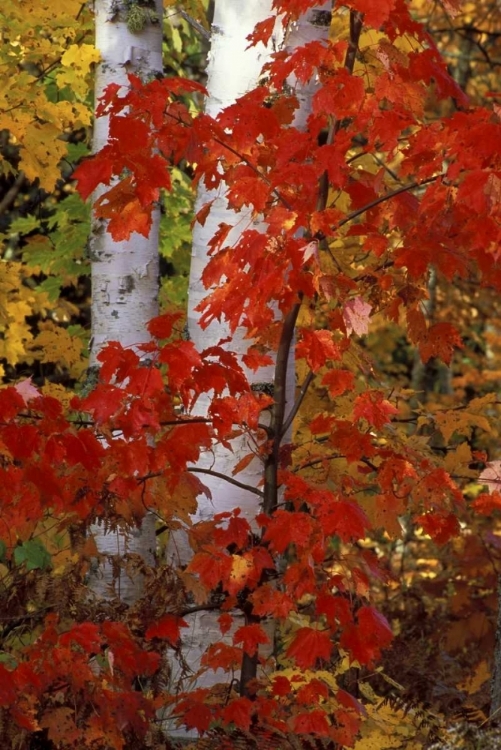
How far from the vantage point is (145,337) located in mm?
4160

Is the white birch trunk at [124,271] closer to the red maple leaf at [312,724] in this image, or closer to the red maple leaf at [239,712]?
the red maple leaf at [239,712]

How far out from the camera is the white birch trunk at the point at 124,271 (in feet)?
13.4

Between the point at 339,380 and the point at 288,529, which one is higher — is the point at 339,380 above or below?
above

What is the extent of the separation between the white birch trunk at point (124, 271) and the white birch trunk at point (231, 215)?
0.46m

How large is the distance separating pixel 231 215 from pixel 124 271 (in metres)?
0.66

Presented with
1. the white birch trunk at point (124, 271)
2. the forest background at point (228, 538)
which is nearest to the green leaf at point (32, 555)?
the forest background at point (228, 538)

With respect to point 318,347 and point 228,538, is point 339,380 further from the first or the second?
point 228,538

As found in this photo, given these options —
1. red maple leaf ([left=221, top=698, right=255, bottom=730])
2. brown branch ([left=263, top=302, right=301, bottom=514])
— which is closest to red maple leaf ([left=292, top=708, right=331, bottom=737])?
red maple leaf ([left=221, top=698, right=255, bottom=730])

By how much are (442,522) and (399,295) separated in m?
0.77

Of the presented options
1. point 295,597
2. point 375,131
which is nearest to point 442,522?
point 295,597

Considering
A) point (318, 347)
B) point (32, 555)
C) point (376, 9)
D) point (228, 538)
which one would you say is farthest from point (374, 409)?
point (32, 555)

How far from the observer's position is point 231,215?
12.0 ft

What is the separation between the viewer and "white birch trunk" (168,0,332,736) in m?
3.58

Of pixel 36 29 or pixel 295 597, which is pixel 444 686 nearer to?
pixel 295 597
